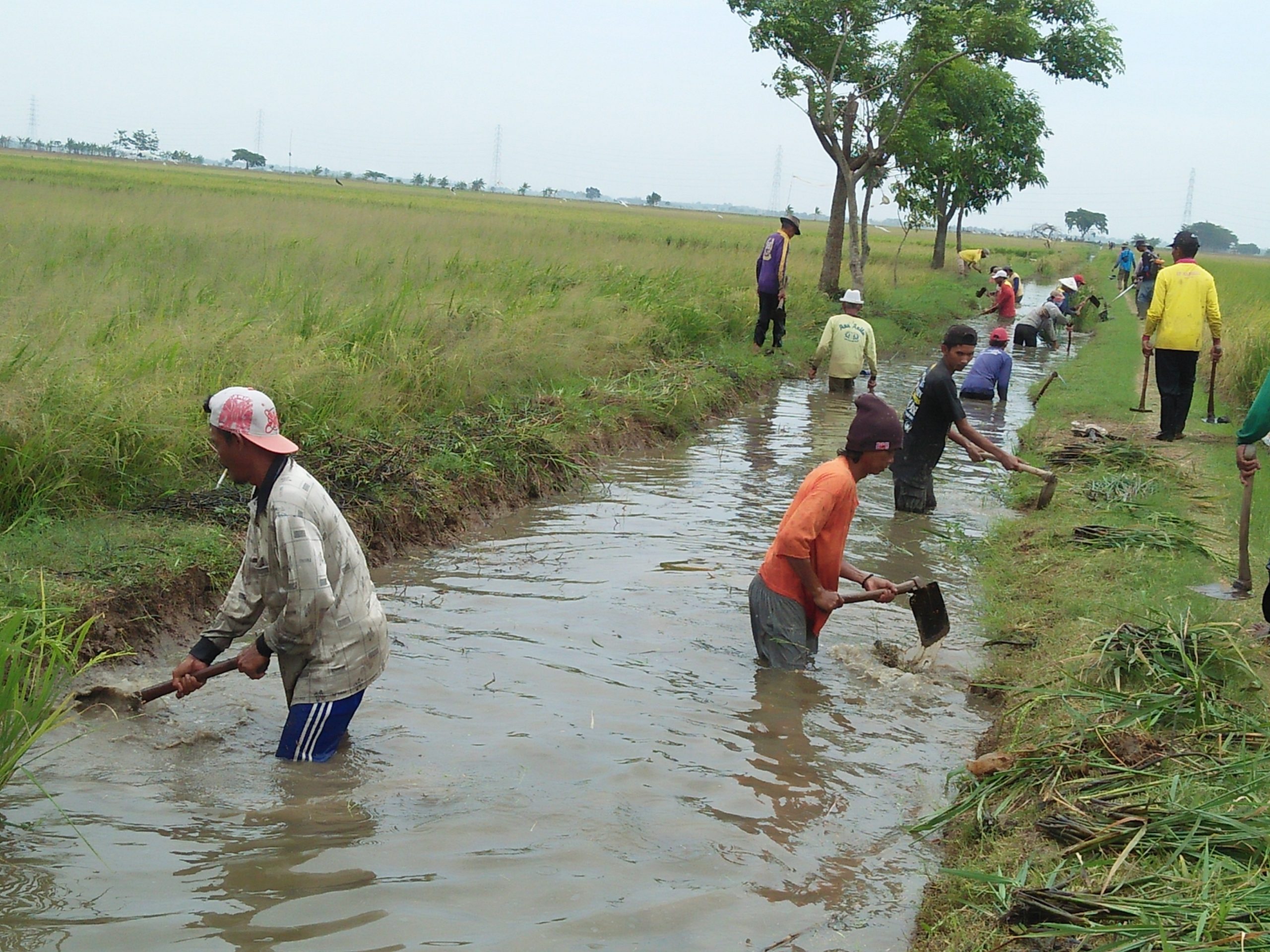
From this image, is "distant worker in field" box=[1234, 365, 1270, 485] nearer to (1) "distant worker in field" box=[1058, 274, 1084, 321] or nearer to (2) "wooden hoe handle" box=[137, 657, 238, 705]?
(2) "wooden hoe handle" box=[137, 657, 238, 705]

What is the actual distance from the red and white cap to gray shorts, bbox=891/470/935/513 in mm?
5824

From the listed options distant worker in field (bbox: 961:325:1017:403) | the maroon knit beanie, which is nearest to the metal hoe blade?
the maroon knit beanie

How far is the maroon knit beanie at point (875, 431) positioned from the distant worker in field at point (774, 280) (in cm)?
948

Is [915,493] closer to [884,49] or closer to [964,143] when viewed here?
[884,49]

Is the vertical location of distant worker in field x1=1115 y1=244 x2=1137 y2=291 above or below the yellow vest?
above

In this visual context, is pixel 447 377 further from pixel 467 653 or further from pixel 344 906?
pixel 344 906

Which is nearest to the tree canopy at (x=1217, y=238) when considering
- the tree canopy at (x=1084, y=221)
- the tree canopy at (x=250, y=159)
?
the tree canopy at (x=1084, y=221)

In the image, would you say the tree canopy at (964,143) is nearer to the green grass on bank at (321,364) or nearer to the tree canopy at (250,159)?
the green grass on bank at (321,364)

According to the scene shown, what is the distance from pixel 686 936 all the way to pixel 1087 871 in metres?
1.19

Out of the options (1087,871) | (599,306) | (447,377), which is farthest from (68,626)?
(599,306)

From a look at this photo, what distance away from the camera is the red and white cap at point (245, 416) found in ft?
12.6

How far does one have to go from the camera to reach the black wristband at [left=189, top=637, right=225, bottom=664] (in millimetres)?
4109

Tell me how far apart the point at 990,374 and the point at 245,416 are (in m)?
11.4

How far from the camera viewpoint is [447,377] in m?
9.94
